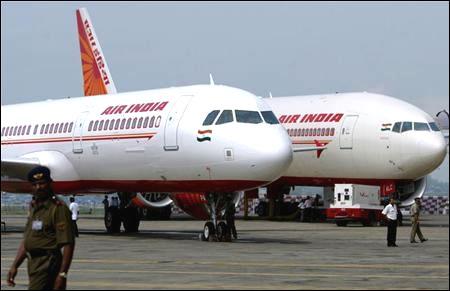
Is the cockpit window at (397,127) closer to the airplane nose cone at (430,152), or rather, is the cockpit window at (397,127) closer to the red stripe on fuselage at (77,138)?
the airplane nose cone at (430,152)

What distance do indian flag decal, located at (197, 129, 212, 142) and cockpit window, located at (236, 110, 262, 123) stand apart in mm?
890

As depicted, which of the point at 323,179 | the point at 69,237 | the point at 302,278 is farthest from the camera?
the point at 323,179

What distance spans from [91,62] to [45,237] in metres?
38.4

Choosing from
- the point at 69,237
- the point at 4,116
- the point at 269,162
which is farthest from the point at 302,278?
the point at 4,116

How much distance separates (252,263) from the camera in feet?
72.1

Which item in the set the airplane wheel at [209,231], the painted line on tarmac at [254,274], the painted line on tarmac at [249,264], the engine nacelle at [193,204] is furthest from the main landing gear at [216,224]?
the painted line on tarmac at [254,274]

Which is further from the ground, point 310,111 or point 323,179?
point 310,111

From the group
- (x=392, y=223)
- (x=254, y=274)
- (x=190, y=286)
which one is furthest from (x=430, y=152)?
(x=190, y=286)

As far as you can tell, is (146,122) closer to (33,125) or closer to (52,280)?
(33,125)

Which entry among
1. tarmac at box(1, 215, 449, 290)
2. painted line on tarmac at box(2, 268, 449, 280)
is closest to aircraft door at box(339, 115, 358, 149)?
tarmac at box(1, 215, 449, 290)

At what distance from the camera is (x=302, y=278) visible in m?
18.4

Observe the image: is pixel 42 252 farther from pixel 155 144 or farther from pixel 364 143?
pixel 364 143

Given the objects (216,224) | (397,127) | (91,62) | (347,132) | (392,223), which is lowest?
(216,224)

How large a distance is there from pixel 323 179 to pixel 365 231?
29.7ft
